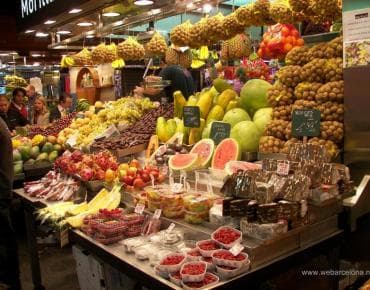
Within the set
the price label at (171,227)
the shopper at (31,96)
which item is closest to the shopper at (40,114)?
the shopper at (31,96)

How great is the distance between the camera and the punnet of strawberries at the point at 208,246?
7.16 ft

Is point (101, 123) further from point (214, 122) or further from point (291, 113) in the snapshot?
point (291, 113)

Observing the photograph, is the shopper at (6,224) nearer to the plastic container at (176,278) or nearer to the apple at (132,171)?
the apple at (132,171)

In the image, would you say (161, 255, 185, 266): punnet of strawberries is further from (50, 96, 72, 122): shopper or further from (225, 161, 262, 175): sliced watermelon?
(50, 96, 72, 122): shopper

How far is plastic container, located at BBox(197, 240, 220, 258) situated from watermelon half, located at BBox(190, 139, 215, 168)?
0.91 metres

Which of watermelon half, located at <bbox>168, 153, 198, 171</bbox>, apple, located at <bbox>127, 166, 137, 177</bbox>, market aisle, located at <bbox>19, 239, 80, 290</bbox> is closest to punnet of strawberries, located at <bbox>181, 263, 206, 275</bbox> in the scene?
watermelon half, located at <bbox>168, 153, 198, 171</bbox>

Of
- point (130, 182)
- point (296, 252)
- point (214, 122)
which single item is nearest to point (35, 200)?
point (130, 182)

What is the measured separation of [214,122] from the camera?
11.0 ft

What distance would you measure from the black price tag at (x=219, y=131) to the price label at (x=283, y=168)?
32.6 inches

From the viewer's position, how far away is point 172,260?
2115 mm

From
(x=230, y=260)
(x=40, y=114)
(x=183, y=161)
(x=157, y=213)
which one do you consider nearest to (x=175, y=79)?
(x=183, y=161)

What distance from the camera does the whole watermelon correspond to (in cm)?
336

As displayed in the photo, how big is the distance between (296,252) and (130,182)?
4.63 ft

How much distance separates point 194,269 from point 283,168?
82 cm
